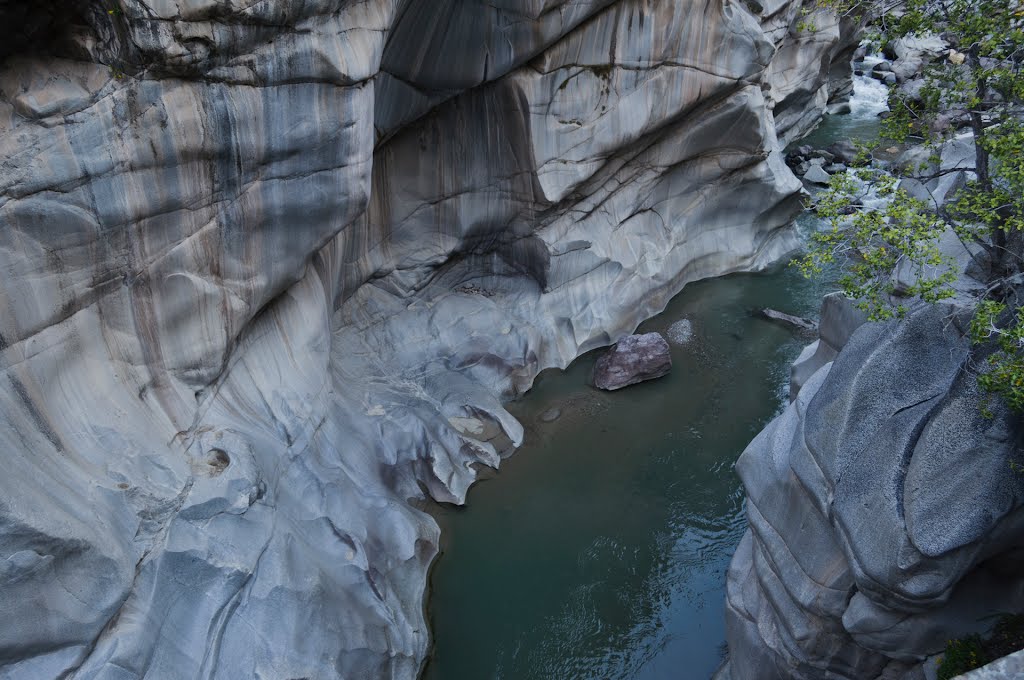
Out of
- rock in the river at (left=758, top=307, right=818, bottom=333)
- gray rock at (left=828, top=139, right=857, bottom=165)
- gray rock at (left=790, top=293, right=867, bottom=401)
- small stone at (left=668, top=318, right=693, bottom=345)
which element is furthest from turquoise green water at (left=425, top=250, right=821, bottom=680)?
gray rock at (left=828, top=139, right=857, bottom=165)

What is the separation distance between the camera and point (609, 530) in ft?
41.3

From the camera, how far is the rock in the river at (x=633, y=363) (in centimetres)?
1585

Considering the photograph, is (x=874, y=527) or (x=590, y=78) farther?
(x=590, y=78)

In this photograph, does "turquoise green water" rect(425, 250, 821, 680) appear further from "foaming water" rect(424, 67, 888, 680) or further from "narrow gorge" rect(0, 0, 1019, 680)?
"narrow gorge" rect(0, 0, 1019, 680)

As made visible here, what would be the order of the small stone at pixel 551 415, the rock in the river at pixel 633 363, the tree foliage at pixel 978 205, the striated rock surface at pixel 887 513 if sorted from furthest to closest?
the rock in the river at pixel 633 363 < the small stone at pixel 551 415 < the striated rock surface at pixel 887 513 < the tree foliage at pixel 978 205

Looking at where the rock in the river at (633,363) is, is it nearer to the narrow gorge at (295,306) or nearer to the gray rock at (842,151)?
the narrow gorge at (295,306)

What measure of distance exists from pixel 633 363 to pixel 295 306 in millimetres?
6999

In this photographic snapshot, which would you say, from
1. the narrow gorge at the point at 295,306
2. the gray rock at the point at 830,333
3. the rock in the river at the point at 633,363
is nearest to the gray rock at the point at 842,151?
the narrow gorge at the point at 295,306

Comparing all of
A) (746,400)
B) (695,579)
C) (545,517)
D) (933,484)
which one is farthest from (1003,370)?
(746,400)

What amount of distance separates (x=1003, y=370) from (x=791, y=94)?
21099 mm

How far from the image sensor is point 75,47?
26.2ft

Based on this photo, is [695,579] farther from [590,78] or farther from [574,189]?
[590,78]

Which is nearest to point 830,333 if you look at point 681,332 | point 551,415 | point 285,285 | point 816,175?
point 551,415

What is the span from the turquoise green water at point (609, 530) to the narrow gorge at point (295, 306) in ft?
1.89
